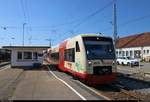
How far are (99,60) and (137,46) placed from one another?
55.9 meters

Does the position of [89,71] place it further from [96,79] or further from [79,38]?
[79,38]

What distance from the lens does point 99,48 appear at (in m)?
19.6

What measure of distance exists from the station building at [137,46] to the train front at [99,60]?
48.0m

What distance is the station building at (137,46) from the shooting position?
68.9 meters

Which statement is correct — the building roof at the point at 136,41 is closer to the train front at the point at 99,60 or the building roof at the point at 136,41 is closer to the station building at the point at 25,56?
the station building at the point at 25,56

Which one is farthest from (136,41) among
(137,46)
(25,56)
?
(25,56)

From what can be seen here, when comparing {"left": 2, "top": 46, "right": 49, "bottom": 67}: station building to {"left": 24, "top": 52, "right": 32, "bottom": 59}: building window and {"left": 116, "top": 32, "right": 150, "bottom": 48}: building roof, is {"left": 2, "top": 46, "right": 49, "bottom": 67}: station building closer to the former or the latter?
{"left": 24, "top": 52, "right": 32, "bottom": 59}: building window

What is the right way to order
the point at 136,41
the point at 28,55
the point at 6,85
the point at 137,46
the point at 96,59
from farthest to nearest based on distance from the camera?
the point at 136,41, the point at 137,46, the point at 28,55, the point at 6,85, the point at 96,59

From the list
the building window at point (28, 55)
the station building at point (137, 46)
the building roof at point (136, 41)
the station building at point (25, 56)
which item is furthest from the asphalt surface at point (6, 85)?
the building roof at point (136, 41)

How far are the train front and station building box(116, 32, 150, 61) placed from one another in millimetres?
48001

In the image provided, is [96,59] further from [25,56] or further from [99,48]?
[25,56]

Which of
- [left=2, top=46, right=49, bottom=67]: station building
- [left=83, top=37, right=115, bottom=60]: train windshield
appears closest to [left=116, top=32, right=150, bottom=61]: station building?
[left=2, top=46, right=49, bottom=67]: station building

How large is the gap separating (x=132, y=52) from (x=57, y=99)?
211 ft

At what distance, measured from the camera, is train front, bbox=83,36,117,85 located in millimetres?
18703
